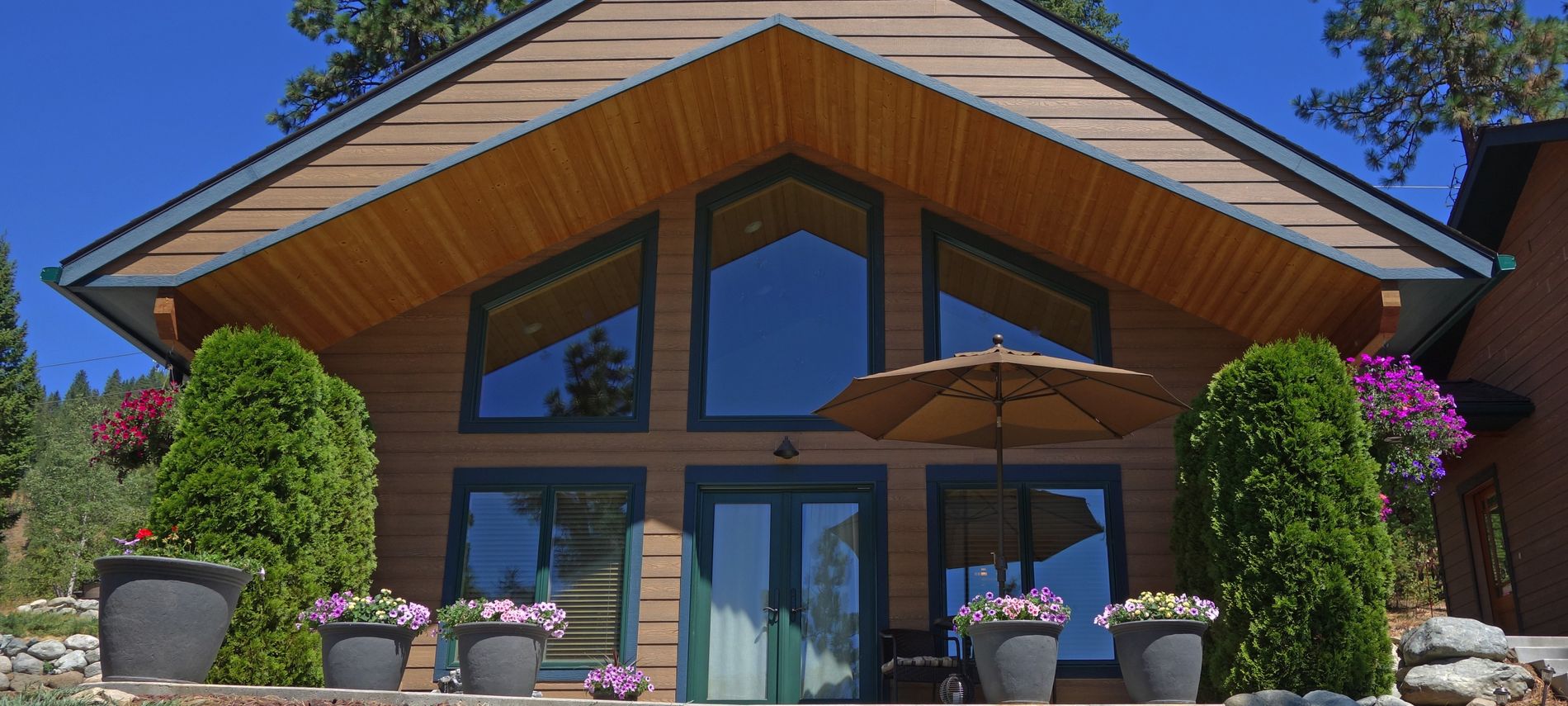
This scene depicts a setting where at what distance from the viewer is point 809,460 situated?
8594 millimetres

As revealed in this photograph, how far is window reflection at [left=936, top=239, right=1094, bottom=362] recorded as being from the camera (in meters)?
8.99

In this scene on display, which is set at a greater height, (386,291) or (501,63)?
(501,63)

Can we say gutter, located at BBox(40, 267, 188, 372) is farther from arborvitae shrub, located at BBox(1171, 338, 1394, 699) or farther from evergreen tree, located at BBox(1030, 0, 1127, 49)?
evergreen tree, located at BBox(1030, 0, 1127, 49)

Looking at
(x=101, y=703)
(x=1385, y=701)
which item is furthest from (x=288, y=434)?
(x=1385, y=701)

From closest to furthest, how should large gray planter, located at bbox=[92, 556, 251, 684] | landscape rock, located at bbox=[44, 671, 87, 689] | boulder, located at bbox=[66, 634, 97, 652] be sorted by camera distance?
large gray planter, located at bbox=[92, 556, 251, 684] → landscape rock, located at bbox=[44, 671, 87, 689] → boulder, located at bbox=[66, 634, 97, 652]

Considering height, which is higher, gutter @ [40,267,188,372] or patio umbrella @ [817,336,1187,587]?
gutter @ [40,267,188,372]

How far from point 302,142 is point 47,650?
1010 cm

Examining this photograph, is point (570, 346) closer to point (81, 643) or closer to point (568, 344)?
point (568, 344)

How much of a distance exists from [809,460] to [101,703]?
4.77 meters

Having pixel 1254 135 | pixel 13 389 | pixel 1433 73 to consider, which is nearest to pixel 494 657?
pixel 1254 135

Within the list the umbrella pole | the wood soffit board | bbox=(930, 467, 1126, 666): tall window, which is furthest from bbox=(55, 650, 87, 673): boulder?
the umbrella pole

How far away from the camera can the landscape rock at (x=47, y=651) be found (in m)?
14.3

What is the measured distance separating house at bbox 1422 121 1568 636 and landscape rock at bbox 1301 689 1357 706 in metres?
Answer: 5.39

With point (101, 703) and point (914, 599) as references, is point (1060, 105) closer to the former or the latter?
point (914, 599)
